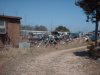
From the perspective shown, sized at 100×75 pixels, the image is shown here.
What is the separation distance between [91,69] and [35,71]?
314cm

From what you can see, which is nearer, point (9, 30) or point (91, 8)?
point (91, 8)

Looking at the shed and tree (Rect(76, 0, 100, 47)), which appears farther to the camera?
the shed

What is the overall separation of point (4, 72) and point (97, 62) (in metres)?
6.12

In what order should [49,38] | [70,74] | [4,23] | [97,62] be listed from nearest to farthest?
[70,74], [97,62], [4,23], [49,38]

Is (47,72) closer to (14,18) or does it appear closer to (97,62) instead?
(97,62)

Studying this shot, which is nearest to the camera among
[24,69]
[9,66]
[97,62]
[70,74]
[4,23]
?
[70,74]

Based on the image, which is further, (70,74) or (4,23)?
(4,23)

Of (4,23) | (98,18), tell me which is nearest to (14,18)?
(4,23)

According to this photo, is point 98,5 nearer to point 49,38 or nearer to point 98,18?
point 98,18

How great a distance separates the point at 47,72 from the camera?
36.9 ft

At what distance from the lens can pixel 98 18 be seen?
56.0 feet

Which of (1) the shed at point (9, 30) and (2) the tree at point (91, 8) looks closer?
(2) the tree at point (91, 8)

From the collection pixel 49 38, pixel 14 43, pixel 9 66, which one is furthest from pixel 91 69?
pixel 49 38

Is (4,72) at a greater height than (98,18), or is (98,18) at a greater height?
(98,18)
